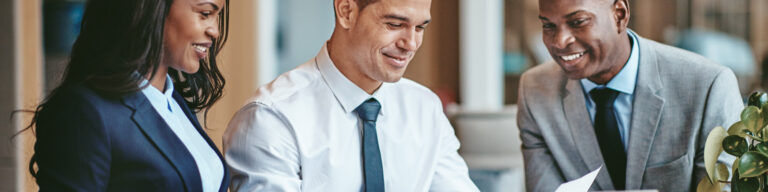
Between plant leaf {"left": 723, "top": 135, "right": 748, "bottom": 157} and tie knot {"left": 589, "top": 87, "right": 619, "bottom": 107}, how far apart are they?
31cm

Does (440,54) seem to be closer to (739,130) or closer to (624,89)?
(624,89)

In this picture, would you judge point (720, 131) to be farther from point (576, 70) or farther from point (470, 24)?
point (470, 24)

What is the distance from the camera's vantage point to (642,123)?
157 cm

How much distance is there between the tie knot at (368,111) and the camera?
1.42 m

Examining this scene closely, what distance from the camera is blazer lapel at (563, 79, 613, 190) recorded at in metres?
1.60

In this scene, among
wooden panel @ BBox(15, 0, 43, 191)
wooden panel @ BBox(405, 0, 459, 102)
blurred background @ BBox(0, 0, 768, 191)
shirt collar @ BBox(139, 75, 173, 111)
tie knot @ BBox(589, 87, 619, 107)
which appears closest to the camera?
shirt collar @ BBox(139, 75, 173, 111)

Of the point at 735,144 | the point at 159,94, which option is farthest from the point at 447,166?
the point at 159,94

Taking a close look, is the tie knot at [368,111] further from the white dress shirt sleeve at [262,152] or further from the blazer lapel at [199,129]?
the blazer lapel at [199,129]

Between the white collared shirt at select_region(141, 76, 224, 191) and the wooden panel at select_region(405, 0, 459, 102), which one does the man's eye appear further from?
the wooden panel at select_region(405, 0, 459, 102)

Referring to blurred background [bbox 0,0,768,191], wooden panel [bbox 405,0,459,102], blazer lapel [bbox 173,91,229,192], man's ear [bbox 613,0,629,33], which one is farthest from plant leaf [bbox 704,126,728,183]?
wooden panel [bbox 405,0,459,102]

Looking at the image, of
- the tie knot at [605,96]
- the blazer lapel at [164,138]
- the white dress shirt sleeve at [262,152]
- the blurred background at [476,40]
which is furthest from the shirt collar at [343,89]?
the blurred background at [476,40]

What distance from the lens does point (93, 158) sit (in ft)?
3.17

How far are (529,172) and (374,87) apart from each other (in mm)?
481

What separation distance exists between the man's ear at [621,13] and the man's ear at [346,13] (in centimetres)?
56
